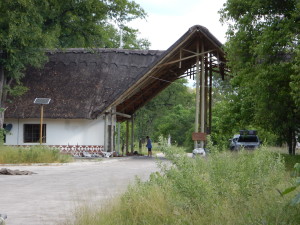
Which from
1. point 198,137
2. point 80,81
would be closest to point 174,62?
point 198,137

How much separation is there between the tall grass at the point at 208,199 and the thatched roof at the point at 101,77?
24.8m

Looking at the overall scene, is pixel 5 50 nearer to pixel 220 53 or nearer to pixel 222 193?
pixel 220 53

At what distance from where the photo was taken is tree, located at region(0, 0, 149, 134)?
28.2 m

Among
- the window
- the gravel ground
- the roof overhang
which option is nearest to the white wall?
the window

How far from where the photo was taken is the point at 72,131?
35.8m

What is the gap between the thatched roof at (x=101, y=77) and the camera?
3416 centimetres

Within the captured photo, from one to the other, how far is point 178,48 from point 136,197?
1044 inches

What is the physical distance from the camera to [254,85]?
20.0m

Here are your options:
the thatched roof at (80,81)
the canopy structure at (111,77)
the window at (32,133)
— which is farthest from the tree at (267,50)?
the window at (32,133)

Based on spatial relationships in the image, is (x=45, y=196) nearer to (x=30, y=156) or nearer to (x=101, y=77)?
(x=30, y=156)

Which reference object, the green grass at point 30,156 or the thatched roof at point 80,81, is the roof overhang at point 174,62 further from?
the green grass at point 30,156

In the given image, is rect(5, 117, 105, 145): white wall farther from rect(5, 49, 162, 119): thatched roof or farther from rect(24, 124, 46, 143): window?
rect(5, 49, 162, 119): thatched roof

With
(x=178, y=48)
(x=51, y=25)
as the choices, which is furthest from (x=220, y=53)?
(x=51, y=25)

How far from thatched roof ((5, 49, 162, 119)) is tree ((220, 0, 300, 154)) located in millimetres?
13241
